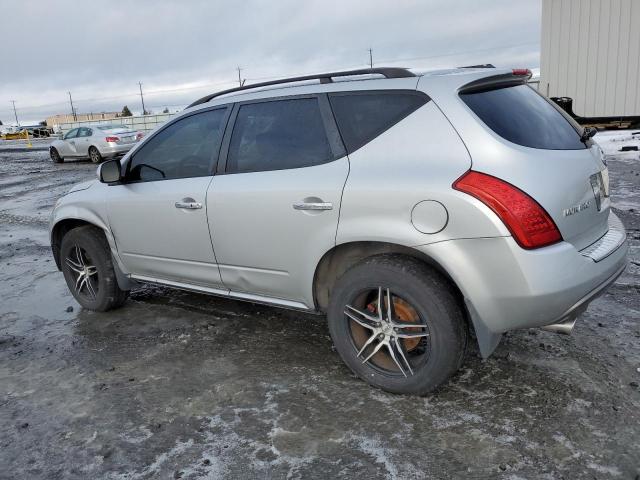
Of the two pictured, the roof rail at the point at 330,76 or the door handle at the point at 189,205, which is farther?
the door handle at the point at 189,205

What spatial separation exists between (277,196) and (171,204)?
3.36ft

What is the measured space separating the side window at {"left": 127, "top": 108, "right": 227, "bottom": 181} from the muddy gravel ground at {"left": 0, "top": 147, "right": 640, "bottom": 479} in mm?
1244

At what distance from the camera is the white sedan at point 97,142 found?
796 inches

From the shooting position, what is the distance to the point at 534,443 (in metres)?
2.72

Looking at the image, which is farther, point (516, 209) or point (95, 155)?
point (95, 155)

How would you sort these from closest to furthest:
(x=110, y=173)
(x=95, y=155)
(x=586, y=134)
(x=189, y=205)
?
1. (x=586, y=134)
2. (x=189, y=205)
3. (x=110, y=173)
4. (x=95, y=155)

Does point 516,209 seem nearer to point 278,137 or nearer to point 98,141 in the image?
point 278,137

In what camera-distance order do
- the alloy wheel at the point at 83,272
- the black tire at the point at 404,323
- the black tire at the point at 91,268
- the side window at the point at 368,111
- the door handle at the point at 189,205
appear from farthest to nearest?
the alloy wheel at the point at 83,272, the black tire at the point at 91,268, the door handle at the point at 189,205, the side window at the point at 368,111, the black tire at the point at 404,323

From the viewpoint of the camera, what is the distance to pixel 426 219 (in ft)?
9.35

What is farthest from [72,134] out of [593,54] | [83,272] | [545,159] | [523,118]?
[545,159]

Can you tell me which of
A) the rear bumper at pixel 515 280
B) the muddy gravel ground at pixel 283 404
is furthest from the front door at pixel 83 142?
the rear bumper at pixel 515 280

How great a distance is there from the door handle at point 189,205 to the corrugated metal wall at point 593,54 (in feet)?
61.3

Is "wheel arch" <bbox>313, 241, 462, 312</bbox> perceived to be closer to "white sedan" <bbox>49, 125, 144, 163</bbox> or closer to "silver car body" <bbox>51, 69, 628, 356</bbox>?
"silver car body" <bbox>51, 69, 628, 356</bbox>

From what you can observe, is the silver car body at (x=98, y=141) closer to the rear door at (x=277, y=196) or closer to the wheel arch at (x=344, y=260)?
the rear door at (x=277, y=196)
